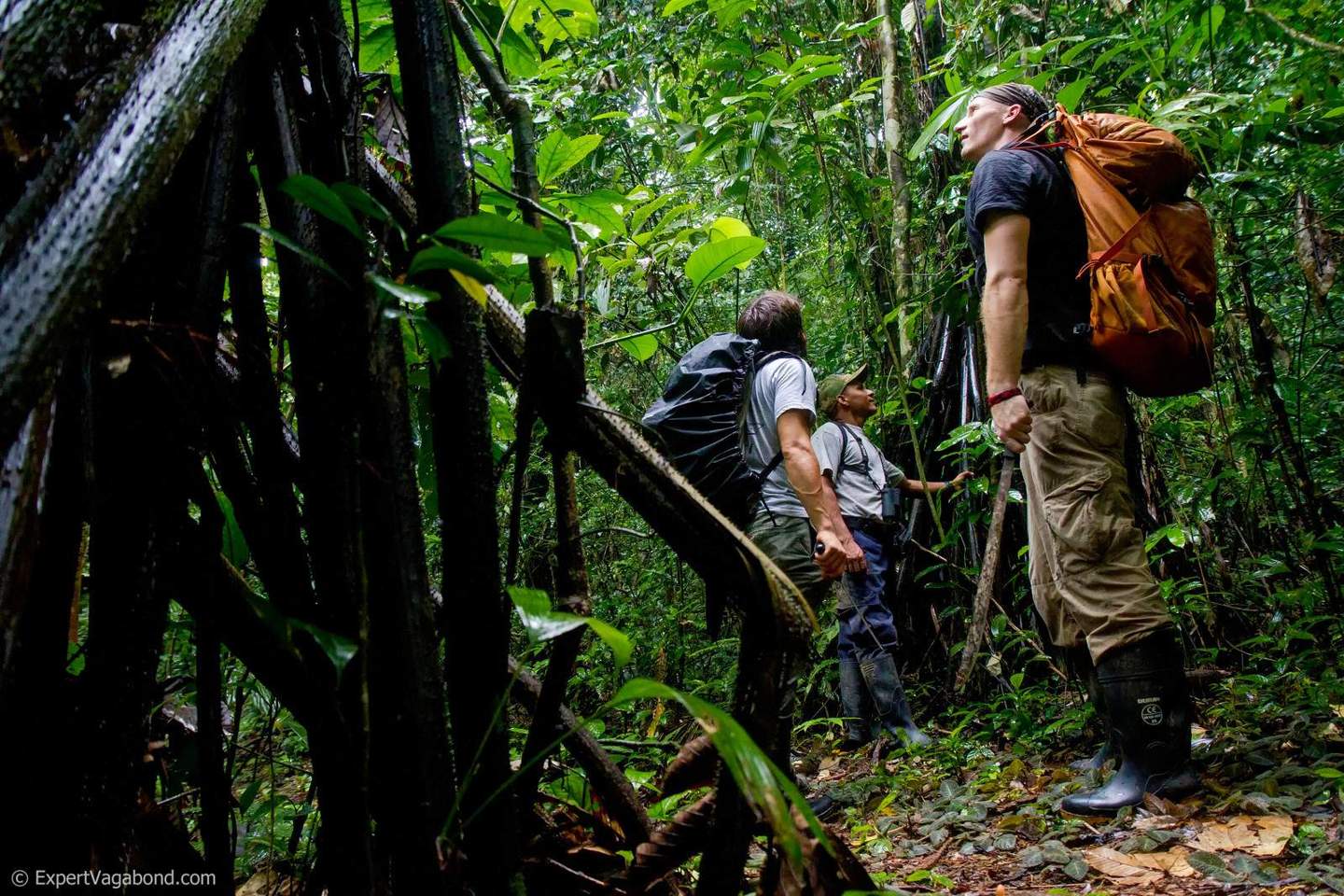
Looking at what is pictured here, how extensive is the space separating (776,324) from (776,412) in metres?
0.43

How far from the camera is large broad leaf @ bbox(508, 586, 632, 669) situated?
2.66 ft

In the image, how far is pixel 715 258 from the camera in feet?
4.99

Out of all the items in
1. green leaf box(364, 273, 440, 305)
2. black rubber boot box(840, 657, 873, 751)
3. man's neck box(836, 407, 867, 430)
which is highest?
man's neck box(836, 407, 867, 430)

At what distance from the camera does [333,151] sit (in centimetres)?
110

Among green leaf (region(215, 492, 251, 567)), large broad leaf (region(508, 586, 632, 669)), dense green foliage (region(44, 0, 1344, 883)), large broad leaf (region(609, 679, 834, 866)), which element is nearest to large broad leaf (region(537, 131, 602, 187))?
dense green foliage (region(44, 0, 1344, 883))

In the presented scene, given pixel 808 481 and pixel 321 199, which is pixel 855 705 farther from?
pixel 321 199

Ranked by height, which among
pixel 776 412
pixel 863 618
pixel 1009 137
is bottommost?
pixel 863 618

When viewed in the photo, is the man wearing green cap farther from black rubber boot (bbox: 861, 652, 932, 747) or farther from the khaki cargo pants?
the khaki cargo pants

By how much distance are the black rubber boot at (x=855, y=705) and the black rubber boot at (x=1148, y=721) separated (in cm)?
203

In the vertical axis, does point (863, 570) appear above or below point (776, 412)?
below

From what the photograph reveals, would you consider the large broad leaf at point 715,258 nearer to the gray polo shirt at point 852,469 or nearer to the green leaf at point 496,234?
the green leaf at point 496,234

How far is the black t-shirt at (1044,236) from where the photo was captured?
2.71m

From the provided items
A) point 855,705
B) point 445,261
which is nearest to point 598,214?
point 445,261

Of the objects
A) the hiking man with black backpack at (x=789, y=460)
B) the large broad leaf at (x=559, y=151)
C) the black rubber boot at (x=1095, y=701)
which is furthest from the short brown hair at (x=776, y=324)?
the large broad leaf at (x=559, y=151)
